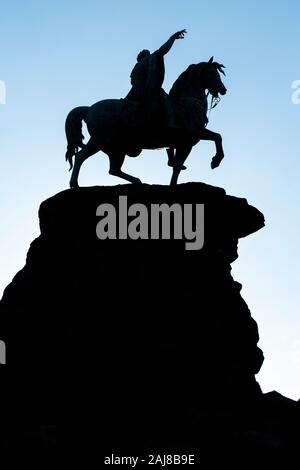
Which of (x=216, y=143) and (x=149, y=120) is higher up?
(x=149, y=120)

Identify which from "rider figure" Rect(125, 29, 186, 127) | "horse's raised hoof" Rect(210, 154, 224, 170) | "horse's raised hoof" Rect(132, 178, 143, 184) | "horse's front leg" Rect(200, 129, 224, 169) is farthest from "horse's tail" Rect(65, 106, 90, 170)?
"horse's raised hoof" Rect(210, 154, 224, 170)

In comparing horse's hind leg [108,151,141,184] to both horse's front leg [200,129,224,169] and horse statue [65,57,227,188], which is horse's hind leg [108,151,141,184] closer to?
horse statue [65,57,227,188]

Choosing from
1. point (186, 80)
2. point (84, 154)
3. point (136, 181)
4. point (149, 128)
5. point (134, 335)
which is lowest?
point (134, 335)

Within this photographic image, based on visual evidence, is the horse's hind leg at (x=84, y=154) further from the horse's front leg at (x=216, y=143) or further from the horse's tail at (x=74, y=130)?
the horse's front leg at (x=216, y=143)

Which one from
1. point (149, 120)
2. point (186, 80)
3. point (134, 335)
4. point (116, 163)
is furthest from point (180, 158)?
point (134, 335)

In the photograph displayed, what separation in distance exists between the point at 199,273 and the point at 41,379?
9.53 feet

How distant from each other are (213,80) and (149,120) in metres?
1.50

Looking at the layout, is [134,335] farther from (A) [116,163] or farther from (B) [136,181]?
(A) [116,163]

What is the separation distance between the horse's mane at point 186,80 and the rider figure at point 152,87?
0.32 metres

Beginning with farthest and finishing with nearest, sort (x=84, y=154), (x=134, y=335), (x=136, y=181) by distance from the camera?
1. (x=84, y=154)
2. (x=136, y=181)
3. (x=134, y=335)

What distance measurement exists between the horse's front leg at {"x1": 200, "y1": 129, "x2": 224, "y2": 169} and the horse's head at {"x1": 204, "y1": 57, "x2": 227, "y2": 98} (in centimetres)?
94

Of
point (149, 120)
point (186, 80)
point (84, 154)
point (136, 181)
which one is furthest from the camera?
point (186, 80)

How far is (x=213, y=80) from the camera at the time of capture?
1518 cm
